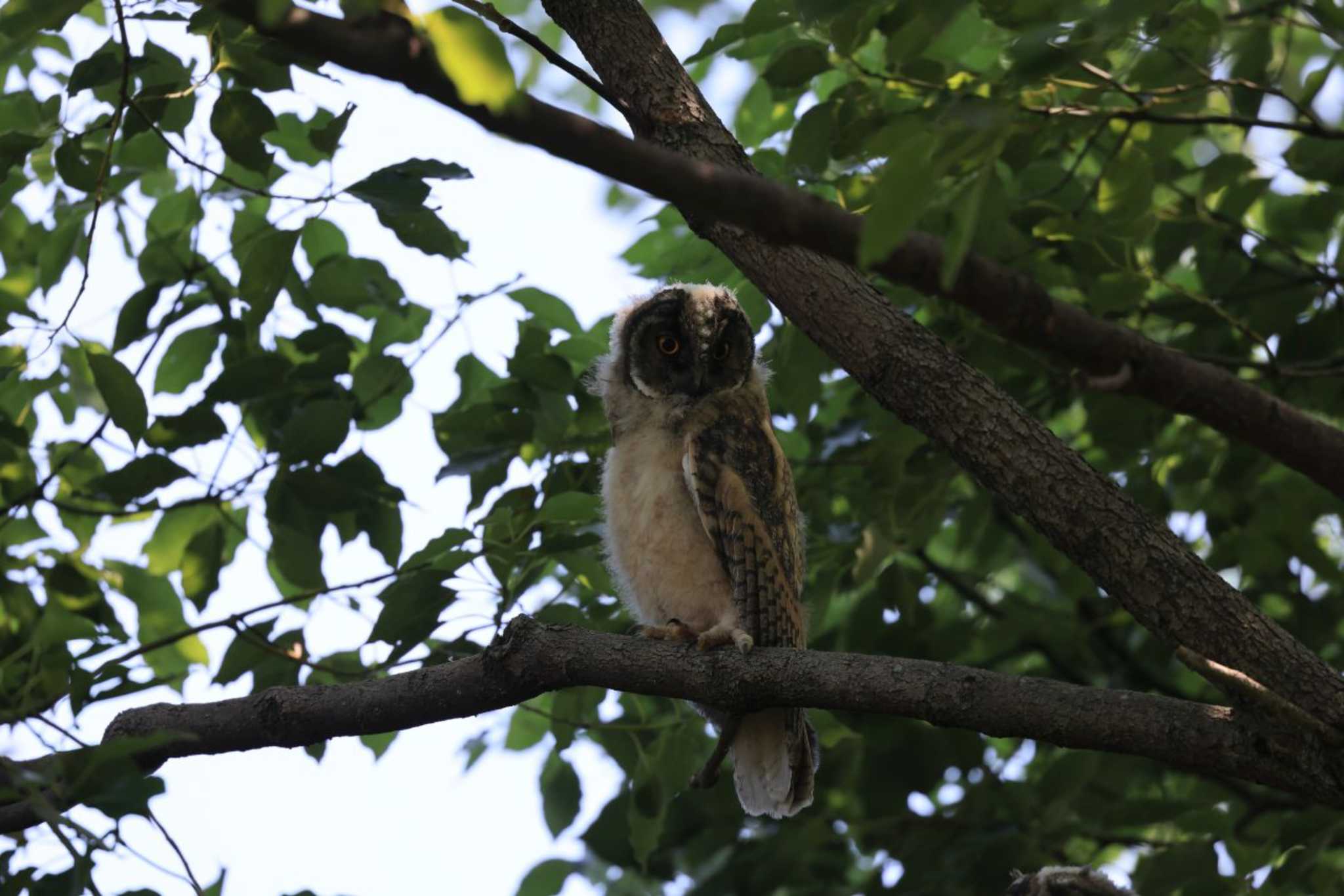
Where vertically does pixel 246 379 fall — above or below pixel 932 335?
above

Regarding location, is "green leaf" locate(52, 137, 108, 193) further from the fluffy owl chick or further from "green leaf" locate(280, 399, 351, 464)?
the fluffy owl chick

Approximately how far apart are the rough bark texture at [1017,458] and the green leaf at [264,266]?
3.14 feet

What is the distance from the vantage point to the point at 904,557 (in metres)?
5.05

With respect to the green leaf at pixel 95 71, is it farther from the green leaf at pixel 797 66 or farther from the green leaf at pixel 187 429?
the green leaf at pixel 797 66

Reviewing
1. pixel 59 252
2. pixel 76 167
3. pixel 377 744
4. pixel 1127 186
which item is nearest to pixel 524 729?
pixel 377 744

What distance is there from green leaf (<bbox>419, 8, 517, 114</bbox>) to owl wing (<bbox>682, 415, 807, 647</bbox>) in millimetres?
2079

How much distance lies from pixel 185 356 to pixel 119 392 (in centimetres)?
74

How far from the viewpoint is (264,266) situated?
10.1 ft

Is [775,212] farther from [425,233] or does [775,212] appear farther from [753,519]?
[753,519]

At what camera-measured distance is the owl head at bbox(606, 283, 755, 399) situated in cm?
376

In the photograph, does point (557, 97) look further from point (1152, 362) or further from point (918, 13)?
point (1152, 362)

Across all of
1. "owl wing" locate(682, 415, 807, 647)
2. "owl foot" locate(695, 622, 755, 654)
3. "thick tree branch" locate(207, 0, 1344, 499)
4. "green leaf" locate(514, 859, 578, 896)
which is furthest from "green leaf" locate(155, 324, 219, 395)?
"thick tree branch" locate(207, 0, 1344, 499)

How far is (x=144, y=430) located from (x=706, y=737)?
179 cm

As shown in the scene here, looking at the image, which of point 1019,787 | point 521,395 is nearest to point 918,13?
point 521,395
